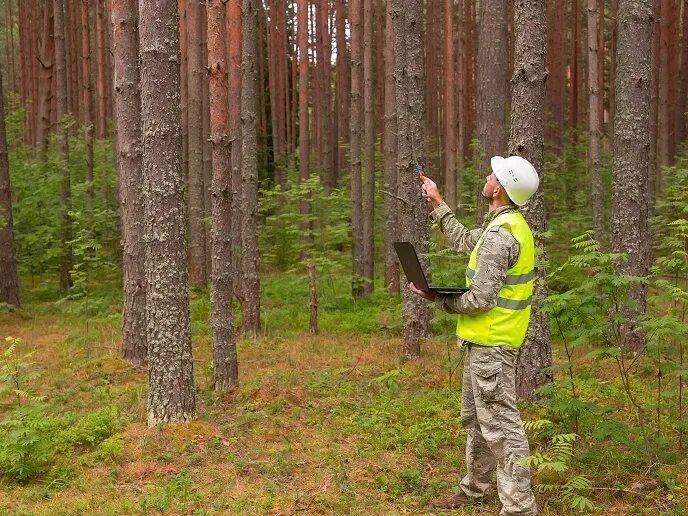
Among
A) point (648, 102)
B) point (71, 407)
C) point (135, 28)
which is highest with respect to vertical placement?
point (135, 28)

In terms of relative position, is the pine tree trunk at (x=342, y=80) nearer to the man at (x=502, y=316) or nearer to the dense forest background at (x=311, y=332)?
the dense forest background at (x=311, y=332)

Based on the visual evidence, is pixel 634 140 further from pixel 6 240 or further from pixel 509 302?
pixel 6 240

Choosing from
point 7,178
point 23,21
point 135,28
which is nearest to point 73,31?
point 23,21

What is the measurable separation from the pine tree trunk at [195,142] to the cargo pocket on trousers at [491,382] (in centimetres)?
1155

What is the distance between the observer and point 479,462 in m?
5.36

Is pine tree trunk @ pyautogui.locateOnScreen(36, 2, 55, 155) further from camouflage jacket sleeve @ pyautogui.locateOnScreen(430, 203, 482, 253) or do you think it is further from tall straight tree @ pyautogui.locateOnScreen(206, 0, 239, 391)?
camouflage jacket sleeve @ pyautogui.locateOnScreen(430, 203, 482, 253)

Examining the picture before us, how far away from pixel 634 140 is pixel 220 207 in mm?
5291

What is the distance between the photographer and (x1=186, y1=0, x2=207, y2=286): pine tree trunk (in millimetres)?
15688

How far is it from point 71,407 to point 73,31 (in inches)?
940

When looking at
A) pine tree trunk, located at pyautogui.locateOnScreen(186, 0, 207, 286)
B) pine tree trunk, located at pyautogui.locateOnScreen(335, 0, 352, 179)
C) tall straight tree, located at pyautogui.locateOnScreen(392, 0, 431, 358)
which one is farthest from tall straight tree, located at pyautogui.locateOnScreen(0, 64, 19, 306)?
pine tree trunk, located at pyautogui.locateOnScreen(335, 0, 352, 179)

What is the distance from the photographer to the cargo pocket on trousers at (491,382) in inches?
194

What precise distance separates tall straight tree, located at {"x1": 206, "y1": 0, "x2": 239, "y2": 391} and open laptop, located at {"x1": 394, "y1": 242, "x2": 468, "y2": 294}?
4.04m

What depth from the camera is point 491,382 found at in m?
4.93

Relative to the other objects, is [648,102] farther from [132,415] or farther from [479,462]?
[132,415]
